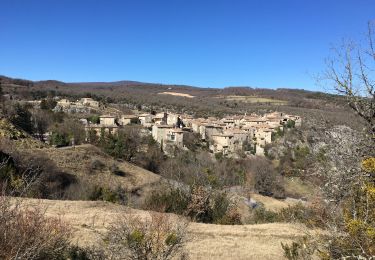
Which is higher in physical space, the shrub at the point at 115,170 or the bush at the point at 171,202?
the bush at the point at 171,202

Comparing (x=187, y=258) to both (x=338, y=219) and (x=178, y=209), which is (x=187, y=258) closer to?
(x=338, y=219)

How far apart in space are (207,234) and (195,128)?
217 ft

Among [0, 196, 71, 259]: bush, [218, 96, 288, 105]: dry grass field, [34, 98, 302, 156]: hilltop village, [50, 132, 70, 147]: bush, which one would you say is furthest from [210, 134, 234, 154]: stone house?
[0, 196, 71, 259]: bush

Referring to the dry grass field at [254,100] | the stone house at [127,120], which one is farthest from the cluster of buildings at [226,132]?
the dry grass field at [254,100]

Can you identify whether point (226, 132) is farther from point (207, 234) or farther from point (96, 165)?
point (207, 234)

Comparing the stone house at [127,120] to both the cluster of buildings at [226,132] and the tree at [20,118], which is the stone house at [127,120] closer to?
the cluster of buildings at [226,132]

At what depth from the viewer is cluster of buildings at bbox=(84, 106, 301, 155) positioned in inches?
2685

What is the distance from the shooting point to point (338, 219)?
27.7 feet

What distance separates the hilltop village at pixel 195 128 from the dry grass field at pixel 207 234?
46422 mm

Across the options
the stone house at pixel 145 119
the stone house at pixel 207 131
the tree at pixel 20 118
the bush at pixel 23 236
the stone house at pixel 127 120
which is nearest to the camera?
the bush at pixel 23 236

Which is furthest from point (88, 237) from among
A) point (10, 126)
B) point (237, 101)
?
point (237, 101)

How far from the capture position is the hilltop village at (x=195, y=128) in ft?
224

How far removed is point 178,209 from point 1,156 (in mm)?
15696

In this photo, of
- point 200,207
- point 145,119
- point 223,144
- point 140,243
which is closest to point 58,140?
point 145,119
